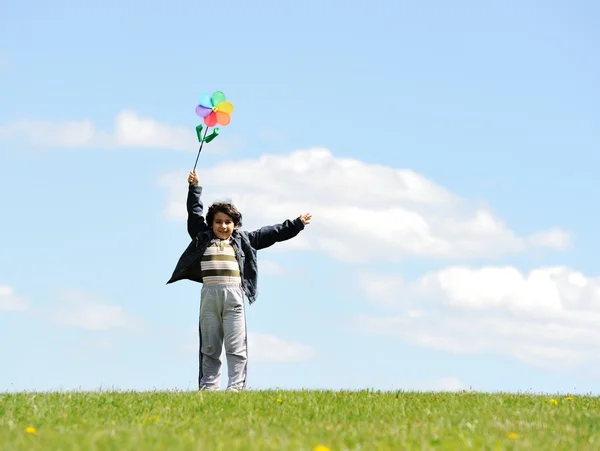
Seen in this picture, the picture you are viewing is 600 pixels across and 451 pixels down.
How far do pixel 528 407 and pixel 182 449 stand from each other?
5029mm

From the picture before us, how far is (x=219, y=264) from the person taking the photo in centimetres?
1248

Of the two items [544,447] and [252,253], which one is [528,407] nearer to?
[544,447]

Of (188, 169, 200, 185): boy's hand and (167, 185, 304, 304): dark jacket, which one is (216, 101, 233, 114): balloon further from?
(167, 185, 304, 304): dark jacket

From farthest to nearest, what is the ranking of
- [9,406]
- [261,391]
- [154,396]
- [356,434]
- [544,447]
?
1. [261,391]
2. [154,396]
3. [9,406]
4. [356,434]
5. [544,447]

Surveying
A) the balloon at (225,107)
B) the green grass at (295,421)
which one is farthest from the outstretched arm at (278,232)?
the green grass at (295,421)

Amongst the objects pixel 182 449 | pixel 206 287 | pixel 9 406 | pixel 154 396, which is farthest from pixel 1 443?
pixel 206 287

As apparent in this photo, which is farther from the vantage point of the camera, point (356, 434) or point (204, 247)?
point (204, 247)

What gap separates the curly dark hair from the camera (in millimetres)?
12727

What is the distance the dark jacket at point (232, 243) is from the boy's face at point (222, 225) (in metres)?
0.12

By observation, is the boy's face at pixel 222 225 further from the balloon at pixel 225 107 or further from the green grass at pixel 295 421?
the green grass at pixel 295 421

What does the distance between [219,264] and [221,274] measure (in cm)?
14

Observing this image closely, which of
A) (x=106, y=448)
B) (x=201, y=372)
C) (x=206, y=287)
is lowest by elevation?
(x=106, y=448)

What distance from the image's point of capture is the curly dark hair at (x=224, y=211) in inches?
501

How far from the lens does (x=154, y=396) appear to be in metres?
10.5
